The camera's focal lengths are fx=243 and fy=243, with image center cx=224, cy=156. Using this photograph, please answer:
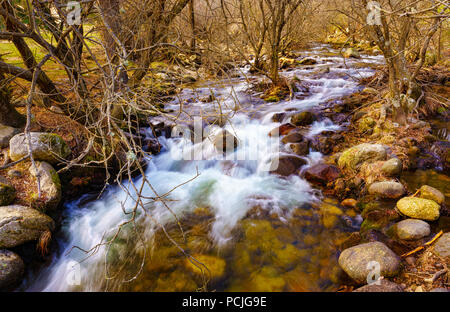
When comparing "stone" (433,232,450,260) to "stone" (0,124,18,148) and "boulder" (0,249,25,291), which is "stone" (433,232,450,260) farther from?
"stone" (0,124,18,148)

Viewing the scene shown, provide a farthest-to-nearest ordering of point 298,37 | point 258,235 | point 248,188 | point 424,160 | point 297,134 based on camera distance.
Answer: point 298,37
point 297,134
point 248,188
point 424,160
point 258,235

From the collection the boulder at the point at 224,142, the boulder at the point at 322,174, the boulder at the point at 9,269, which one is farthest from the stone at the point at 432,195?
the boulder at the point at 9,269

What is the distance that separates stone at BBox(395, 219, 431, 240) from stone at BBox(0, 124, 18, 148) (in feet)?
20.9

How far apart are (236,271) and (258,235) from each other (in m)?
0.73

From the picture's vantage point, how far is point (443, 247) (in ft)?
8.85

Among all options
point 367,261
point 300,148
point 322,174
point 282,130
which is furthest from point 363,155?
point 367,261

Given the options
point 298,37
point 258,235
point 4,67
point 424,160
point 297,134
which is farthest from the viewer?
point 298,37

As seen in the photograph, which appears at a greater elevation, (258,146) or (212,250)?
(258,146)

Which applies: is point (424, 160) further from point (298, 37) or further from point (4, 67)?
point (298, 37)

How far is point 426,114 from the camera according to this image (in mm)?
6047

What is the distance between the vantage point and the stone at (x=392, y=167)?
418cm

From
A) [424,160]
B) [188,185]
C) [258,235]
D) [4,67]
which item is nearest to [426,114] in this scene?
[424,160]

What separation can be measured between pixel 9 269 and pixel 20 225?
0.54 metres

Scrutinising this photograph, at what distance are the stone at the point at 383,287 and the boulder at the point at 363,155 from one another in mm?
2396
